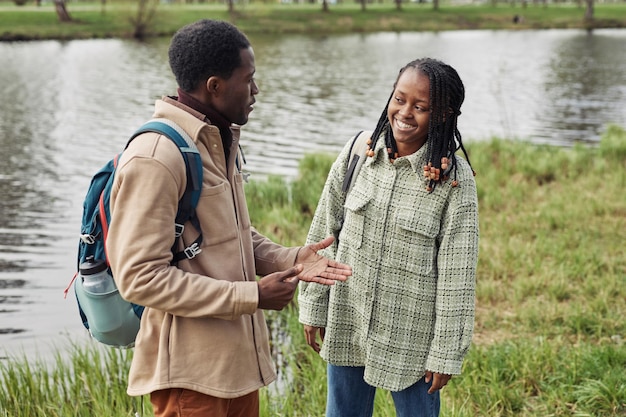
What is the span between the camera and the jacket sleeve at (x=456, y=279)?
2.29m

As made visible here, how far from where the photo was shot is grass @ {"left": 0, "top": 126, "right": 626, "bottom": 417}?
354 centimetres

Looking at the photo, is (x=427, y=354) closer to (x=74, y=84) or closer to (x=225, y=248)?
(x=225, y=248)

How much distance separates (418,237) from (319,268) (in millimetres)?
405

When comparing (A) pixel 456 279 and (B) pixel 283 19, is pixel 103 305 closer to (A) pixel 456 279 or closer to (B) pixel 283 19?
(A) pixel 456 279

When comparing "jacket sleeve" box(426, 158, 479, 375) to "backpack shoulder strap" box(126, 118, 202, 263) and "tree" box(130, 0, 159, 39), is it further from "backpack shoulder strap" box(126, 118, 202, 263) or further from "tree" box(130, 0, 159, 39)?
"tree" box(130, 0, 159, 39)

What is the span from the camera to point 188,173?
1901 millimetres

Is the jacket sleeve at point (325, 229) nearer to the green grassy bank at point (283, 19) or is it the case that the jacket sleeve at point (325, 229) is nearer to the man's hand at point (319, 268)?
the man's hand at point (319, 268)

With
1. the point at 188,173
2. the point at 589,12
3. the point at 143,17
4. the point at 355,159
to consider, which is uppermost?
the point at 188,173

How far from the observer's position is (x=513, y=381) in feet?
12.3

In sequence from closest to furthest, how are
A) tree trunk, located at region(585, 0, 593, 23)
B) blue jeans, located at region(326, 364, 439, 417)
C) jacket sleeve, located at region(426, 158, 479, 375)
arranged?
jacket sleeve, located at region(426, 158, 479, 375), blue jeans, located at region(326, 364, 439, 417), tree trunk, located at region(585, 0, 593, 23)

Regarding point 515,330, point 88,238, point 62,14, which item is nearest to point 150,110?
point 515,330

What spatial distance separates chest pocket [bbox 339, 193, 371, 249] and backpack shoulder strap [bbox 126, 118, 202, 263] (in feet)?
2.31

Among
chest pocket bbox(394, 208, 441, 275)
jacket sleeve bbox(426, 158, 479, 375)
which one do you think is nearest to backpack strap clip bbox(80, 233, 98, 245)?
chest pocket bbox(394, 208, 441, 275)

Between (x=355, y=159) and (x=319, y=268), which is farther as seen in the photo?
(x=355, y=159)
